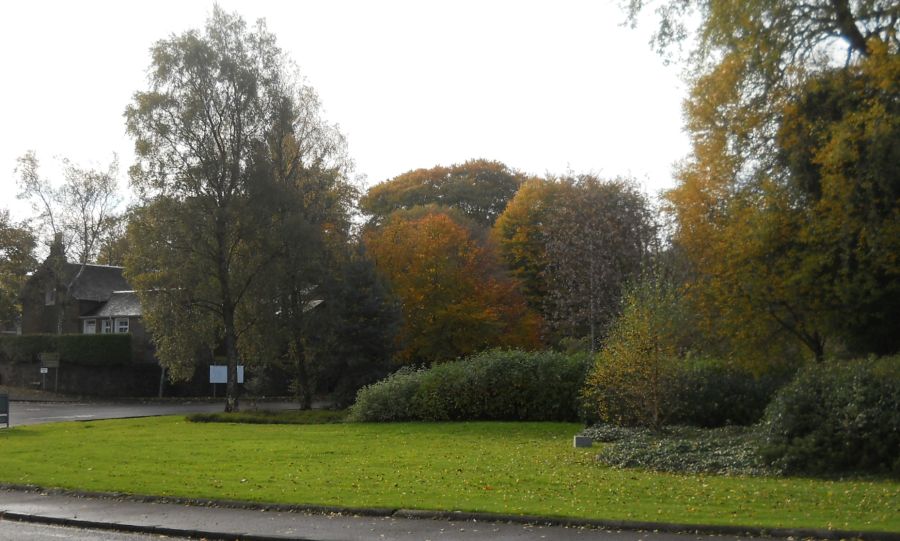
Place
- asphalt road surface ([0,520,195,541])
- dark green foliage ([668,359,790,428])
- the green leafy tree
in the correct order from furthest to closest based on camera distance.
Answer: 1. dark green foliage ([668,359,790,428])
2. the green leafy tree
3. asphalt road surface ([0,520,195,541])

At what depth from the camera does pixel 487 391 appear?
34531mm

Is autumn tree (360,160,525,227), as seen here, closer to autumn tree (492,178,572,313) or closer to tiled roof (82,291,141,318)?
autumn tree (492,178,572,313)

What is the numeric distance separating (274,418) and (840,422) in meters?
25.2

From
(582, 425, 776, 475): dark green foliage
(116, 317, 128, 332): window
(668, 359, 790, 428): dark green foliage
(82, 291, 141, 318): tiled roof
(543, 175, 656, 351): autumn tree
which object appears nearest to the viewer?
(582, 425, 776, 475): dark green foliage

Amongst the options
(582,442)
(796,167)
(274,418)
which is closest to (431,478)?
(582,442)

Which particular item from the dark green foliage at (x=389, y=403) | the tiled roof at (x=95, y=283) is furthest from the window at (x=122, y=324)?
the dark green foliage at (x=389, y=403)

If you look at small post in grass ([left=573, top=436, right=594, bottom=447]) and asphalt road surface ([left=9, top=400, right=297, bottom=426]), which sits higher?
asphalt road surface ([left=9, top=400, right=297, bottom=426])

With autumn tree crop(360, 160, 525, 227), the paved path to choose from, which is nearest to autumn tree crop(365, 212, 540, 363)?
autumn tree crop(360, 160, 525, 227)

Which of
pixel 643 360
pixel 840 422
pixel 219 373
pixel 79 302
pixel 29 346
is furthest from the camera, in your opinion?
pixel 79 302

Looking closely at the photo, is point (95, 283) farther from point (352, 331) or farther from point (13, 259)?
point (352, 331)

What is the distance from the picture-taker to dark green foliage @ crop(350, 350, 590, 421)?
33312 millimetres

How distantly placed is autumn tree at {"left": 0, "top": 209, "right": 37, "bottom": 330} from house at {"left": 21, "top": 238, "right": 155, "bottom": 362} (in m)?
1.43

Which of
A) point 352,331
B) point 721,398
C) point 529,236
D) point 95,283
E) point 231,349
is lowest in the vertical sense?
point 721,398

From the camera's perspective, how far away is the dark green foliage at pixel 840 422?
16.5 metres
